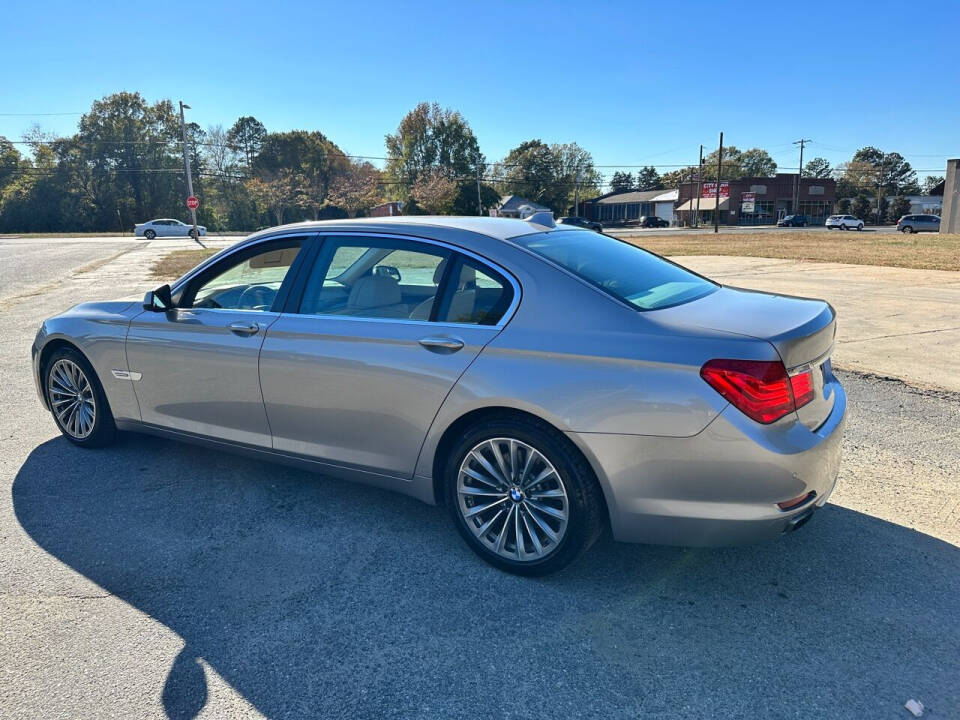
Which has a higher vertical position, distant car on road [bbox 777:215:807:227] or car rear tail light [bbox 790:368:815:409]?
distant car on road [bbox 777:215:807:227]

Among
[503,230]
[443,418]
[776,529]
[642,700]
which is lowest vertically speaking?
[642,700]

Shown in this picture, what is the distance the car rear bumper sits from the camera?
2588 millimetres

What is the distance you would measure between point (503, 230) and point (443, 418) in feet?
3.48

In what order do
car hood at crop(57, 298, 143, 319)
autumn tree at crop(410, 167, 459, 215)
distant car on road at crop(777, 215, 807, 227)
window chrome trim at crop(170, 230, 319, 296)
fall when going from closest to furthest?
window chrome trim at crop(170, 230, 319, 296)
car hood at crop(57, 298, 143, 319)
autumn tree at crop(410, 167, 459, 215)
distant car on road at crop(777, 215, 807, 227)

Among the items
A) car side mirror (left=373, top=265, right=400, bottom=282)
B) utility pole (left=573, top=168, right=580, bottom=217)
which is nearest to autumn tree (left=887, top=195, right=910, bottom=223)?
utility pole (left=573, top=168, right=580, bottom=217)

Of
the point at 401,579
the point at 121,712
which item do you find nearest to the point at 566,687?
the point at 401,579

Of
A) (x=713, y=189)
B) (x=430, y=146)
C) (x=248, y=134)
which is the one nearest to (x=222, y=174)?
(x=248, y=134)

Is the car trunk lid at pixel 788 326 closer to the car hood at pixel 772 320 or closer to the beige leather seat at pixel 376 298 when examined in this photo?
the car hood at pixel 772 320

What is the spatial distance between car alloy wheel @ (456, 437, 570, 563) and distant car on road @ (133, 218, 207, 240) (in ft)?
171

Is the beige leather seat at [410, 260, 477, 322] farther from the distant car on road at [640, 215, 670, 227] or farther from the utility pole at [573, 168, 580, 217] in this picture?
the utility pole at [573, 168, 580, 217]

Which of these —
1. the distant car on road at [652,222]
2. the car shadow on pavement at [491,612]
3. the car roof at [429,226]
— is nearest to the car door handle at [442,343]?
the car roof at [429,226]

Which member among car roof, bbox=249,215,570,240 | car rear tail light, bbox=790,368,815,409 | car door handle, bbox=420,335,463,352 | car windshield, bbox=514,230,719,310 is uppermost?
car roof, bbox=249,215,570,240

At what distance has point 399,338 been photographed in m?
3.25

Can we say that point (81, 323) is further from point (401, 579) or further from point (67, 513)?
point (401, 579)
